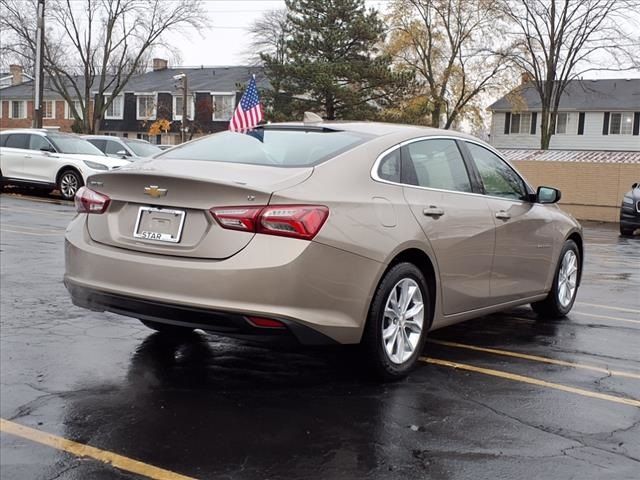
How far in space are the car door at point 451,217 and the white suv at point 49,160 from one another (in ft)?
44.9

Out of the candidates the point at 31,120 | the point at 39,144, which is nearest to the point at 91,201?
the point at 39,144

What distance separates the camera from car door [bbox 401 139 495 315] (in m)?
4.97

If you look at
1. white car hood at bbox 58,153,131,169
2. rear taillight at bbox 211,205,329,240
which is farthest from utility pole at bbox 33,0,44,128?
rear taillight at bbox 211,205,329,240

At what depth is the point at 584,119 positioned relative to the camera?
50.6 meters

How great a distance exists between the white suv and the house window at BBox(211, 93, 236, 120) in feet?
126

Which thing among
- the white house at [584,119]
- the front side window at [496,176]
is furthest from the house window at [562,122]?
the front side window at [496,176]

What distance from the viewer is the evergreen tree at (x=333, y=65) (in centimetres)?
4016

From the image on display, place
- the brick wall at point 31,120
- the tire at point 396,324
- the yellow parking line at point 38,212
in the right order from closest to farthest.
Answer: the tire at point 396,324
the yellow parking line at point 38,212
the brick wall at point 31,120

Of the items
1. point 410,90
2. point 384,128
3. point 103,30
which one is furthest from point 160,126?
point 384,128

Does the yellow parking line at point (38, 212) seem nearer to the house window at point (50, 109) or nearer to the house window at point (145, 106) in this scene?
the house window at point (145, 106)

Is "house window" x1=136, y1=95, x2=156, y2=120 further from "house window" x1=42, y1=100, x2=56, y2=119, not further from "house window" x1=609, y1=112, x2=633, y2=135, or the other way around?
"house window" x1=609, y1=112, x2=633, y2=135

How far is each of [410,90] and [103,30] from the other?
66.3 ft

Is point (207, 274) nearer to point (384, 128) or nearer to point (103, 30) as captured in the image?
point (384, 128)

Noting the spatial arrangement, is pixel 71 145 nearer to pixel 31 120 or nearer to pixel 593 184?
pixel 593 184
